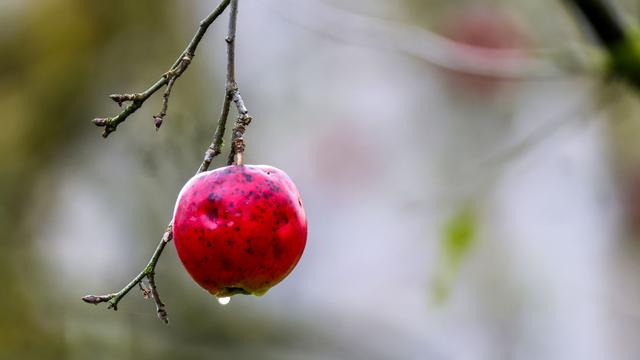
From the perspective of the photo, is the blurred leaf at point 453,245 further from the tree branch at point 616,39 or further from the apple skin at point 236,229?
the apple skin at point 236,229

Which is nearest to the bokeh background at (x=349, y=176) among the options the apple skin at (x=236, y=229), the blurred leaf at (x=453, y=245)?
the blurred leaf at (x=453, y=245)

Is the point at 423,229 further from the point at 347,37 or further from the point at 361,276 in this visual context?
the point at 347,37

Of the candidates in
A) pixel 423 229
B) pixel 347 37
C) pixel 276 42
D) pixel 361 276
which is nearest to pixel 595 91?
pixel 347 37

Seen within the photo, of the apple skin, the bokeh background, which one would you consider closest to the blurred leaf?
the bokeh background

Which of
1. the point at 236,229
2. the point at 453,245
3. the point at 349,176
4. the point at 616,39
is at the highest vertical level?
the point at 349,176

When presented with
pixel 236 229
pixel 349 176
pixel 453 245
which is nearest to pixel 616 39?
pixel 453 245

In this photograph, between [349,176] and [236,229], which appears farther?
[349,176]

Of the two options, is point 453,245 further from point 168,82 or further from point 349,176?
point 349,176
